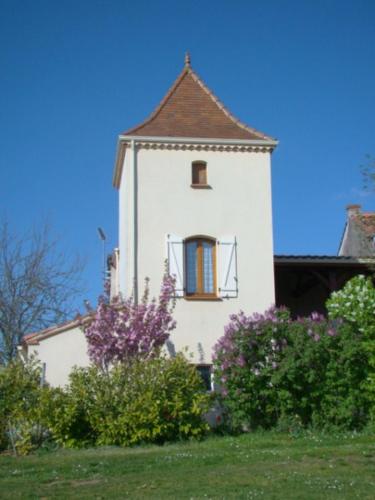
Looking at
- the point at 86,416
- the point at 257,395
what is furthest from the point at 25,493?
the point at 257,395

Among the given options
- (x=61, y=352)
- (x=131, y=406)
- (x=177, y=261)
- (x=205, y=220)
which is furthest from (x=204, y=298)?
(x=131, y=406)

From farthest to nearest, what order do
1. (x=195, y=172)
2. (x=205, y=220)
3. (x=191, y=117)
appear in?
(x=191, y=117), (x=195, y=172), (x=205, y=220)

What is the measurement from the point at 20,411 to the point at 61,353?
275cm

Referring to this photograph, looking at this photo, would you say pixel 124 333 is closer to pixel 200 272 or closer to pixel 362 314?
pixel 200 272

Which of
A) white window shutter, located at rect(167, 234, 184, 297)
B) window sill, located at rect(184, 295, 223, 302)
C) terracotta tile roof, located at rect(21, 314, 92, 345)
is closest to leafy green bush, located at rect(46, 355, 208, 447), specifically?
terracotta tile roof, located at rect(21, 314, 92, 345)

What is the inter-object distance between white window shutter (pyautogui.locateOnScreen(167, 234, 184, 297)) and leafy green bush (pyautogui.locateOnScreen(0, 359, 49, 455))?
457 centimetres

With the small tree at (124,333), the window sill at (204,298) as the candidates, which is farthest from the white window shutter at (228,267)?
the small tree at (124,333)

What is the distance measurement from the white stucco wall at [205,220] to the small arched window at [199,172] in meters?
0.15

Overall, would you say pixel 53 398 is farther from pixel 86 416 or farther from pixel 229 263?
pixel 229 263

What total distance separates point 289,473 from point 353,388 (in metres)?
6.08

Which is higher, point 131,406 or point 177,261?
point 177,261

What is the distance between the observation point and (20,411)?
51.2ft

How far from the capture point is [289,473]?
35.6 ft

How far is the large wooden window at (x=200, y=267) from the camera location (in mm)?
19672
